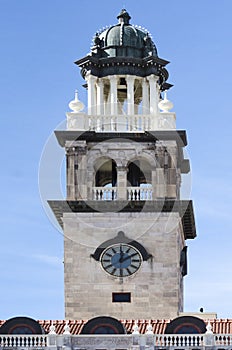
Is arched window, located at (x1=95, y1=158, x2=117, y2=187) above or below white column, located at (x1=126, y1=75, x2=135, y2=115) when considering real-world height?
below

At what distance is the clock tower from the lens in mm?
106750

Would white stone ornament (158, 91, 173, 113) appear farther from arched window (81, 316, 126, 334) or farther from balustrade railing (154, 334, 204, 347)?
balustrade railing (154, 334, 204, 347)

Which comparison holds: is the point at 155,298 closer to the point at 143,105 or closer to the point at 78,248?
the point at 78,248

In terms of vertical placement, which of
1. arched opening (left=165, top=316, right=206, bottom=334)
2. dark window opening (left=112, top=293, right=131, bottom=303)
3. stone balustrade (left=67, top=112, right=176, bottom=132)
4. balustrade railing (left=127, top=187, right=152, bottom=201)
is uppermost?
stone balustrade (left=67, top=112, right=176, bottom=132)

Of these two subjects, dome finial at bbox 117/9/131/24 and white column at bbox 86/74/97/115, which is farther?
dome finial at bbox 117/9/131/24

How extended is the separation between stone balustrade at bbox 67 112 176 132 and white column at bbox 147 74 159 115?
0.72m

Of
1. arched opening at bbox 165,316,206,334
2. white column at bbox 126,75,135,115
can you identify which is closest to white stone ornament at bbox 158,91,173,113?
white column at bbox 126,75,135,115

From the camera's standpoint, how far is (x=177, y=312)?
4190 inches

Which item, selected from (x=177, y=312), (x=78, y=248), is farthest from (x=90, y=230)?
(x=177, y=312)

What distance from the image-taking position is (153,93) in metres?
112

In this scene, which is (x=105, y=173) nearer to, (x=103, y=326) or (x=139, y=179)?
(x=139, y=179)

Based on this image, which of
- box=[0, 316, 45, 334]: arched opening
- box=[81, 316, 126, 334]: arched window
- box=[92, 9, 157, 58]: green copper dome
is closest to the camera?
box=[81, 316, 126, 334]: arched window

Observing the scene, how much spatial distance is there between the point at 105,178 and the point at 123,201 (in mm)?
5679

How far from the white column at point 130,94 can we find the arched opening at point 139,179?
146 inches
